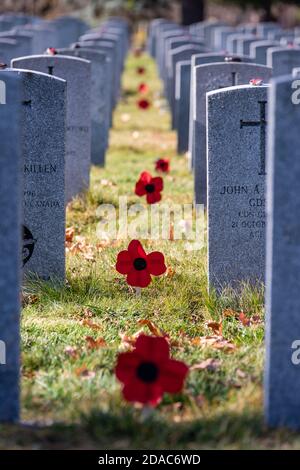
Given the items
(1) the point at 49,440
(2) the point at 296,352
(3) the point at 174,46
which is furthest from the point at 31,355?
(3) the point at 174,46

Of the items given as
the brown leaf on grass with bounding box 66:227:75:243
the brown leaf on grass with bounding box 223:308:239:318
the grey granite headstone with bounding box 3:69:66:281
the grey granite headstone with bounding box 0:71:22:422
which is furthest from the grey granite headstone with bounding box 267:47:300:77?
the grey granite headstone with bounding box 0:71:22:422

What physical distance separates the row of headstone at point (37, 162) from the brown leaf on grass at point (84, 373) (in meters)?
0.43

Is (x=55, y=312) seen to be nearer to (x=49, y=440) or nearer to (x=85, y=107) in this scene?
(x=49, y=440)

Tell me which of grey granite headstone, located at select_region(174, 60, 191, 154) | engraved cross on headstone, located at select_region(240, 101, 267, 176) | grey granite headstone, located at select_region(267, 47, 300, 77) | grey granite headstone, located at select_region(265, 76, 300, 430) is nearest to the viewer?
grey granite headstone, located at select_region(265, 76, 300, 430)

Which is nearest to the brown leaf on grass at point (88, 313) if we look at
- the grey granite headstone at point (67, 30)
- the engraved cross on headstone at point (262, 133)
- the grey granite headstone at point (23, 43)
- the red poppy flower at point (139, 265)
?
the red poppy flower at point (139, 265)

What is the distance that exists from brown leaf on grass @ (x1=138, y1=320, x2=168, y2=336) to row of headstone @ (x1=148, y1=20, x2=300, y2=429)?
2.60 ft

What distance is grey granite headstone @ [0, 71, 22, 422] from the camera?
4414mm

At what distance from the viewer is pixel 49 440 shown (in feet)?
14.1

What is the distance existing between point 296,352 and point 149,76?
816 inches

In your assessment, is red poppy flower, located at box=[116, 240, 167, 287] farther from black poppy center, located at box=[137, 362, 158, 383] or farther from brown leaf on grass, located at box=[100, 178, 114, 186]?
brown leaf on grass, located at box=[100, 178, 114, 186]

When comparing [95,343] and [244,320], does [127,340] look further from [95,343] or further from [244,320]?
[244,320]

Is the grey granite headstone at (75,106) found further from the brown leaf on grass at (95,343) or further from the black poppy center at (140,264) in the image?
the brown leaf on grass at (95,343)

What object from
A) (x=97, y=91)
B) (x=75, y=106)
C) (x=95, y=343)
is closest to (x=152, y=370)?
(x=95, y=343)

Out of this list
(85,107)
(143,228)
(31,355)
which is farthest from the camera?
(85,107)
